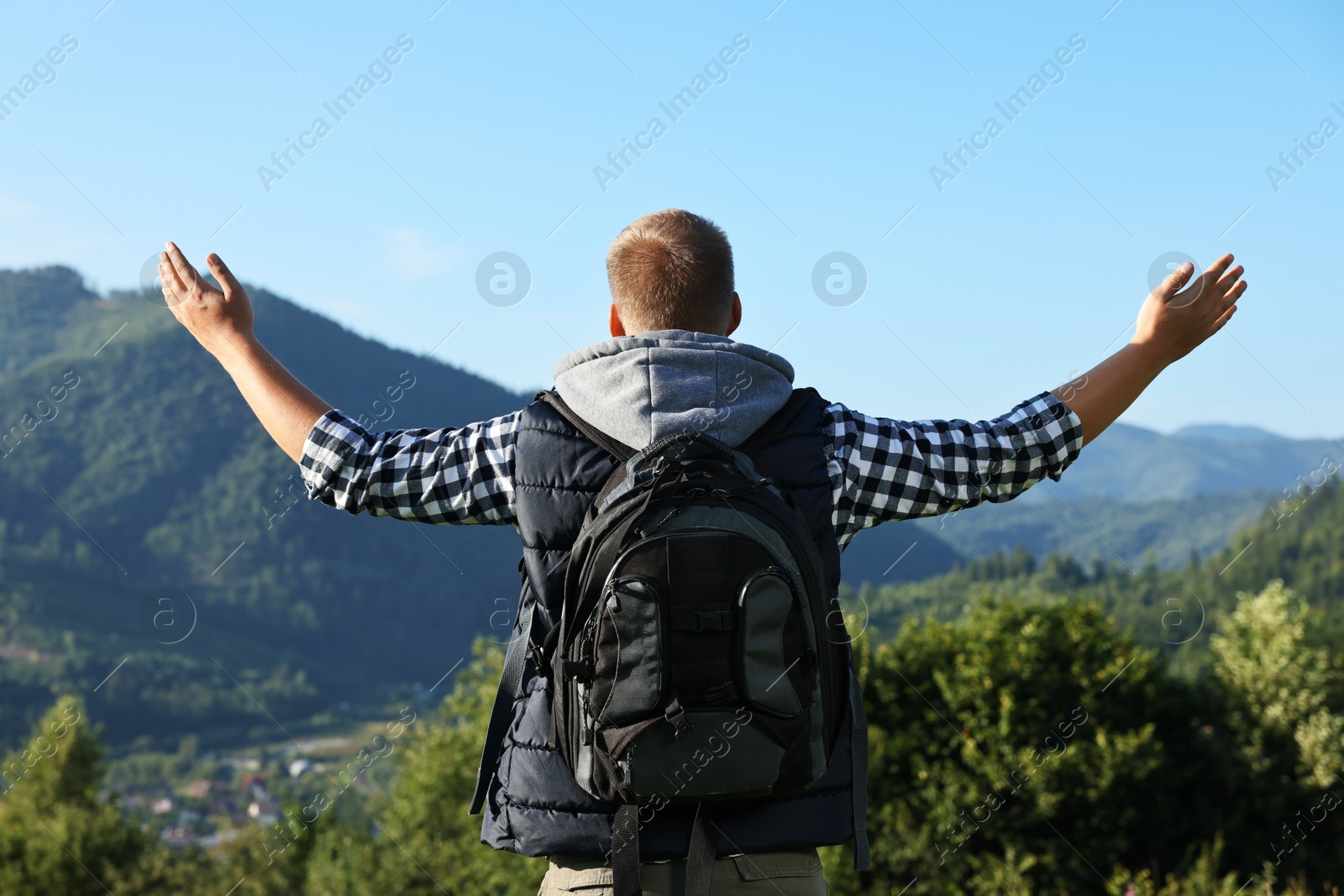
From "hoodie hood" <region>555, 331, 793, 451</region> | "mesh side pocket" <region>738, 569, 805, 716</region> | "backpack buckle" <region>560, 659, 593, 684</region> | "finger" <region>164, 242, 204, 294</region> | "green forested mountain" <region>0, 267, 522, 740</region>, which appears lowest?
"green forested mountain" <region>0, 267, 522, 740</region>

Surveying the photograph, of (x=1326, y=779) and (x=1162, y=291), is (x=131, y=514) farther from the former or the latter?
(x=1162, y=291)

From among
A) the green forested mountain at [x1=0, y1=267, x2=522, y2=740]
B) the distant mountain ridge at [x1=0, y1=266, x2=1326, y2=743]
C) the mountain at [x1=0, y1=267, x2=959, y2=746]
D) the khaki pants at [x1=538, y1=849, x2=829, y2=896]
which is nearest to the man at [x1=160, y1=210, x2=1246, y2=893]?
the khaki pants at [x1=538, y1=849, x2=829, y2=896]

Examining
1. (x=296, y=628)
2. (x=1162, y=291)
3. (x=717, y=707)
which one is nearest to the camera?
(x=717, y=707)

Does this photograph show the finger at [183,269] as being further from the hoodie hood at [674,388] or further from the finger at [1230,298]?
the finger at [1230,298]

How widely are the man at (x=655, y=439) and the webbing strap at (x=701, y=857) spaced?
0.03 meters

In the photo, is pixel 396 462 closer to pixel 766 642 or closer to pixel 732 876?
pixel 766 642

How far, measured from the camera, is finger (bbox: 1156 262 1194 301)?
248 cm

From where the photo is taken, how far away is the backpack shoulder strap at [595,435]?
216cm

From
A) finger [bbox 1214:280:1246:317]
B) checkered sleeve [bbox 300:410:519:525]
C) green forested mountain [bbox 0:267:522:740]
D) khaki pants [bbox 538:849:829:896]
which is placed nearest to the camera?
khaki pants [bbox 538:849:829:896]

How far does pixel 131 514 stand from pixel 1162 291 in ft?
433

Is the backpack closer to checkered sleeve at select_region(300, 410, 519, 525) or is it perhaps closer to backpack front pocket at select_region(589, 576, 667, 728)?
backpack front pocket at select_region(589, 576, 667, 728)

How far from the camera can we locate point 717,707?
1976 millimetres

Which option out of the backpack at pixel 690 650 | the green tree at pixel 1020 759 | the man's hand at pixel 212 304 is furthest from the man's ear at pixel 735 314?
the green tree at pixel 1020 759

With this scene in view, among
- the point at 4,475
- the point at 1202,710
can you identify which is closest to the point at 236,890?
the point at 1202,710
